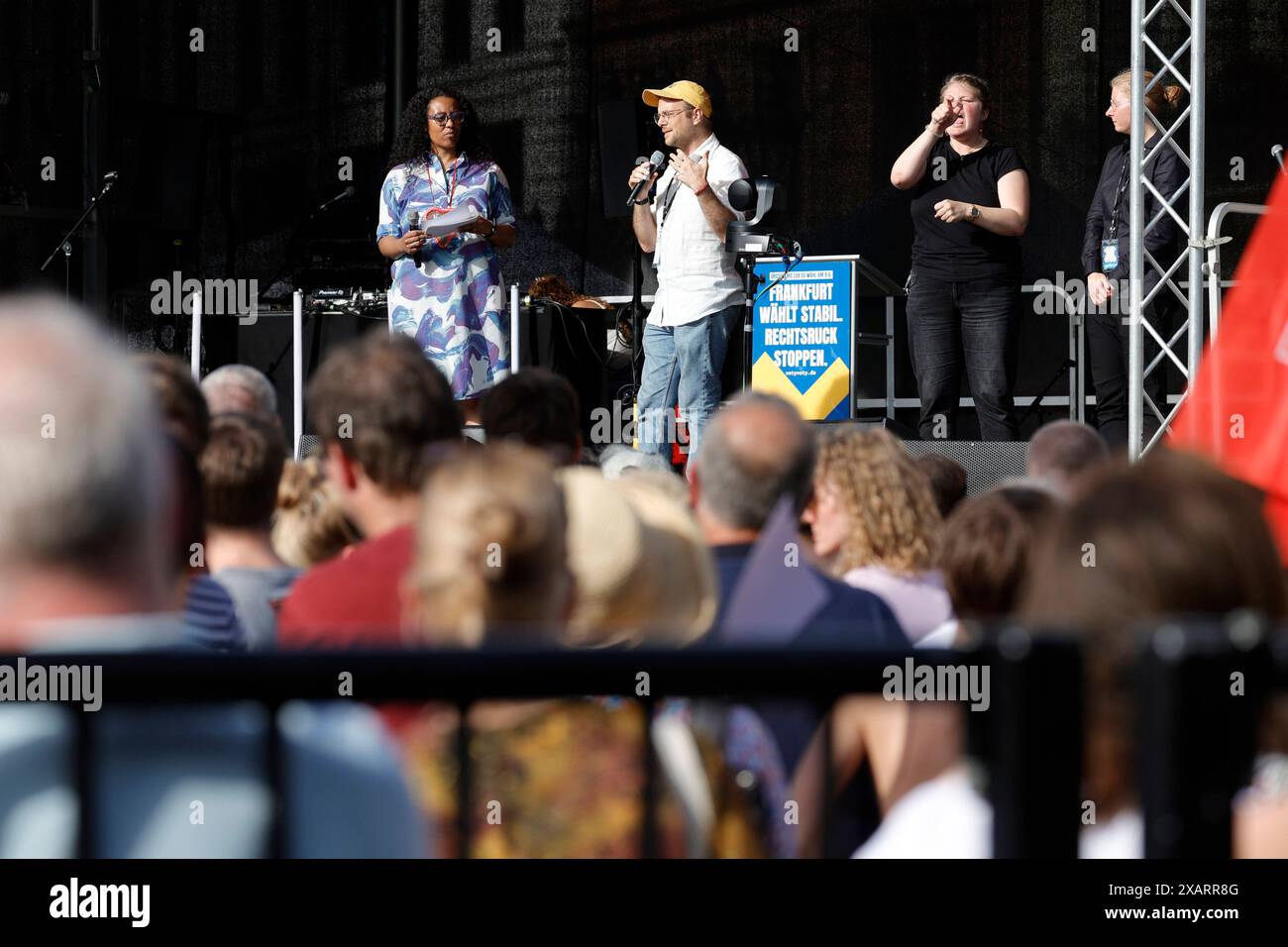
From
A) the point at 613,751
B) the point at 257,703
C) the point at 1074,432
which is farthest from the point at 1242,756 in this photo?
the point at 1074,432

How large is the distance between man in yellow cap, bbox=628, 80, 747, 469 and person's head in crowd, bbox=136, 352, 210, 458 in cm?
330

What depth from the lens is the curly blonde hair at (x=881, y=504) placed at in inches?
121

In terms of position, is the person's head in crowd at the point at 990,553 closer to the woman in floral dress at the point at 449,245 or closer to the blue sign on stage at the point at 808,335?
the woman in floral dress at the point at 449,245

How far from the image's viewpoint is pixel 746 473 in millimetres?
2867

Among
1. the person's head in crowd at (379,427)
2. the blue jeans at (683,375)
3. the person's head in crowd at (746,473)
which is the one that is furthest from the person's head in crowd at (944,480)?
the blue jeans at (683,375)

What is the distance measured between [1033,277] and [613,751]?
28.1 ft

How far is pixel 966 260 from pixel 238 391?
3.53 meters

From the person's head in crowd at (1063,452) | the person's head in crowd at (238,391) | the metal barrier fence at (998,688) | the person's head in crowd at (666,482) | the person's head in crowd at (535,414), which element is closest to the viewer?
the metal barrier fence at (998,688)

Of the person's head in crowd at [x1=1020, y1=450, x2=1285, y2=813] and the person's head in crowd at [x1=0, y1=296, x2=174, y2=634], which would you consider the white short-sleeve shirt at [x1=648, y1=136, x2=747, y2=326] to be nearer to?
the person's head in crowd at [x1=1020, y1=450, x2=1285, y2=813]

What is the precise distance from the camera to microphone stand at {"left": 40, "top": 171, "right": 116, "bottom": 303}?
28.9 ft

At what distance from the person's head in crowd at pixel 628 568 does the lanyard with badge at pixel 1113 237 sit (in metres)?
4.81

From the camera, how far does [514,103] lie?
410 inches

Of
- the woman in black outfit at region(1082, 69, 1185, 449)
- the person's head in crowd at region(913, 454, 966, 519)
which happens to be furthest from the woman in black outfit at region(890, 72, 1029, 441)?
the person's head in crowd at region(913, 454, 966, 519)
